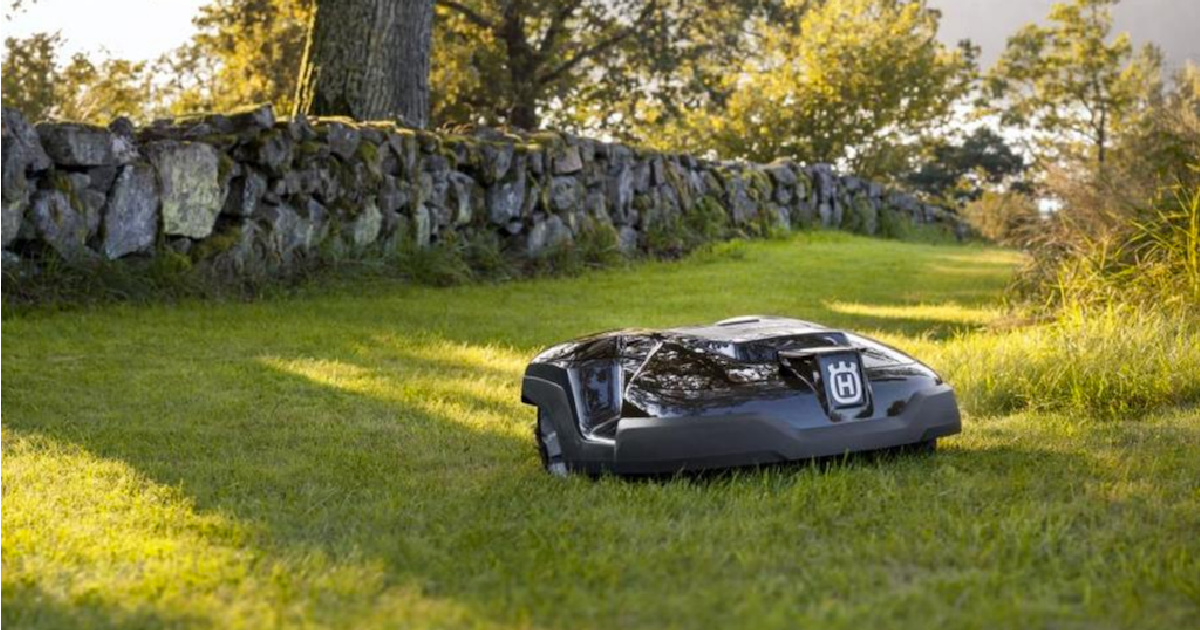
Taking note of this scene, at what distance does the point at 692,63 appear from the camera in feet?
84.6

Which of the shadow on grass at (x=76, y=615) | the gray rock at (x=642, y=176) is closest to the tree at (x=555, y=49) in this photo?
the gray rock at (x=642, y=176)

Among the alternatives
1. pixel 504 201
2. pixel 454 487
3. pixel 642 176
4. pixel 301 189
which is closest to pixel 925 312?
pixel 504 201

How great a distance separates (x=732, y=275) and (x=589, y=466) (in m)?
9.17

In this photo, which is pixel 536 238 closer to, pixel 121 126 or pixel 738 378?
pixel 121 126

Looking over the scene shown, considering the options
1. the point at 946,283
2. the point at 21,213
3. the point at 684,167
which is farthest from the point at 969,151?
the point at 21,213

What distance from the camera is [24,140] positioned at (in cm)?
904

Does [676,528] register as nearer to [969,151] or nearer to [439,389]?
[439,389]

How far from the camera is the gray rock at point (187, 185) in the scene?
986cm

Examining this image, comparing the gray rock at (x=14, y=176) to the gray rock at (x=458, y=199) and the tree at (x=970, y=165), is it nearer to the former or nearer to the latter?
the gray rock at (x=458, y=199)

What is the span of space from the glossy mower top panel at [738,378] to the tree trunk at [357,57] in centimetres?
904

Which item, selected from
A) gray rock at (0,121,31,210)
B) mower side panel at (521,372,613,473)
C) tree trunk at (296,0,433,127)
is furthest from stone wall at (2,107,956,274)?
mower side panel at (521,372,613,473)

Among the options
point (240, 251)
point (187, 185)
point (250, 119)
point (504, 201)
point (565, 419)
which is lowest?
point (565, 419)

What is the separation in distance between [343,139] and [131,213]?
7.49 feet

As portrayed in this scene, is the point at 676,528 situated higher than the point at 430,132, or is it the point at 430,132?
the point at 430,132
